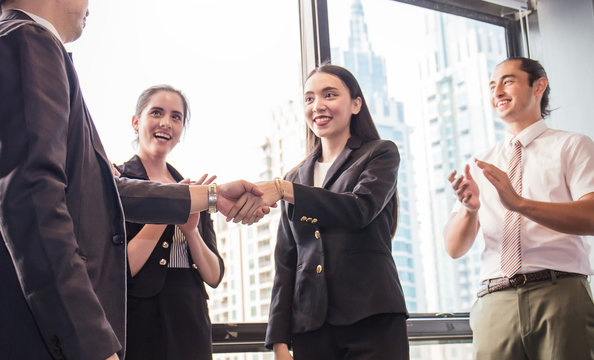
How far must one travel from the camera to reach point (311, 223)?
6.50 ft

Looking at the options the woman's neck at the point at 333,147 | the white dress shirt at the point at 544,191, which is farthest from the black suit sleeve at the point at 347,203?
the white dress shirt at the point at 544,191

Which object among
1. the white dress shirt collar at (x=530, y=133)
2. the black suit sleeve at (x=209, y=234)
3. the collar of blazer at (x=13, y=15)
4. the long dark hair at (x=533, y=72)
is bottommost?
the black suit sleeve at (x=209, y=234)

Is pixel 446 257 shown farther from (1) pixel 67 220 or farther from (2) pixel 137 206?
(1) pixel 67 220

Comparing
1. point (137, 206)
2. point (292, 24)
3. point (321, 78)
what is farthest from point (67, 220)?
point (292, 24)

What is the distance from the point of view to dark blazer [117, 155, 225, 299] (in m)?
1.98

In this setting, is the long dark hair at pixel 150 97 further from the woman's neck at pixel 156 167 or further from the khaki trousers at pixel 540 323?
the khaki trousers at pixel 540 323

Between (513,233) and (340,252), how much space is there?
2.69 feet

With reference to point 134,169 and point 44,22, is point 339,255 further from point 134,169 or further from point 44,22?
point 44,22

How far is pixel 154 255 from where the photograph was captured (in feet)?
6.68

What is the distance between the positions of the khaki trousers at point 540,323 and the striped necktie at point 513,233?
0.09m

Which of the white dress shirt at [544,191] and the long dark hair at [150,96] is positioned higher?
the long dark hair at [150,96]

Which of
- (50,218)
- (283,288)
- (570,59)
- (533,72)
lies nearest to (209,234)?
(283,288)

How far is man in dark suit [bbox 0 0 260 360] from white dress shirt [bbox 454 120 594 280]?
66.1 inches

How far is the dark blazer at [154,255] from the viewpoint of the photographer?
1.98 meters
